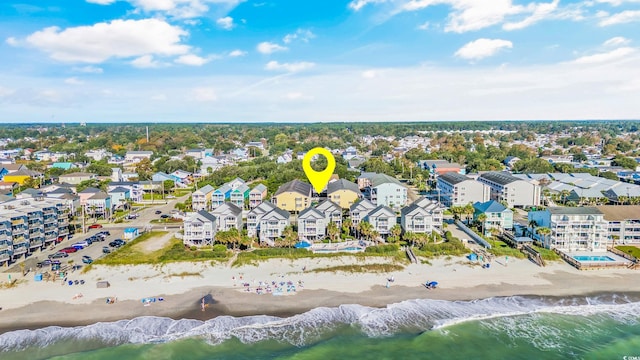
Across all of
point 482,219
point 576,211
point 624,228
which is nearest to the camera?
point 576,211

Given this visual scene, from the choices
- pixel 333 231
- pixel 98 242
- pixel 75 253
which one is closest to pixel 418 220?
pixel 333 231

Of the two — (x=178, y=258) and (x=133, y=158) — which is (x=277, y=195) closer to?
(x=178, y=258)

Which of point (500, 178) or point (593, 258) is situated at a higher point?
point (500, 178)

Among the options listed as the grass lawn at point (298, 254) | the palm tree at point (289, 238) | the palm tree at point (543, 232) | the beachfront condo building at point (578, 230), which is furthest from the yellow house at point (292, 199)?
the beachfront condo building at point (578, 230)

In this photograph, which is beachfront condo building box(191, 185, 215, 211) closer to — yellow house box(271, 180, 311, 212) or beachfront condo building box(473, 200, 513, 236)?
yellow house box(271, 180, 311, 212)

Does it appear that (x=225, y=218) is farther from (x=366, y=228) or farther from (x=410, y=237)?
(x=410, y=237)
